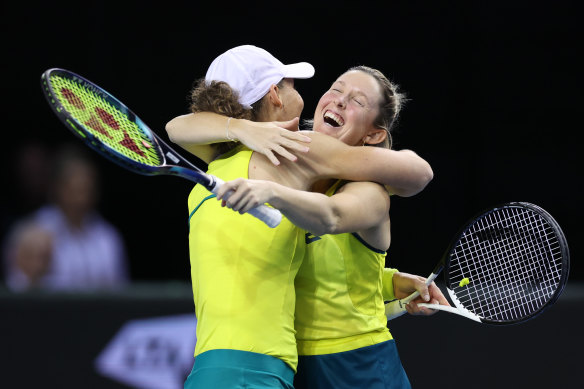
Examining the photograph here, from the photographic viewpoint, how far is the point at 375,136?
2.43 m

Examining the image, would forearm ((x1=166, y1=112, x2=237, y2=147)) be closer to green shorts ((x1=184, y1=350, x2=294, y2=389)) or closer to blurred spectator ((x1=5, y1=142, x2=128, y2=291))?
green shorts ((x1=184, y1=350, x2=294, y2=389))

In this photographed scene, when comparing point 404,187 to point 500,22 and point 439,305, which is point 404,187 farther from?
point 500,22

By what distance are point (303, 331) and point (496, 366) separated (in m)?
1.91

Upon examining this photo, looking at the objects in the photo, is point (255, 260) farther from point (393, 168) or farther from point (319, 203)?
point (393, 168)

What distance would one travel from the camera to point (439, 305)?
2.51m

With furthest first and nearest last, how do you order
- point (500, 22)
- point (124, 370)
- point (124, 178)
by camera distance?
1. point (500, 22)
2. point (124, 178)
3. point (124, 370)

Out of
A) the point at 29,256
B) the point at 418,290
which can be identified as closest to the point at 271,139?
the point at 418,290

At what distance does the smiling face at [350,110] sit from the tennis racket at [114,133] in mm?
509

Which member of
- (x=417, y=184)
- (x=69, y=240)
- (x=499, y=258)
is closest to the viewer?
(x=417, y=184)

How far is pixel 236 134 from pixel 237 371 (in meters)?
0.61

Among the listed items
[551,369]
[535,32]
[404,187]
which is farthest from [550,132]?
[404,187]

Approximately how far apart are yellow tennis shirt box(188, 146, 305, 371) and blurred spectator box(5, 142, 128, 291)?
8.25 ft

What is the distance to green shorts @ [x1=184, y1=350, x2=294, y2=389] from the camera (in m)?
1.94

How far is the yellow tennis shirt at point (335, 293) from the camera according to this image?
7.29 feet
